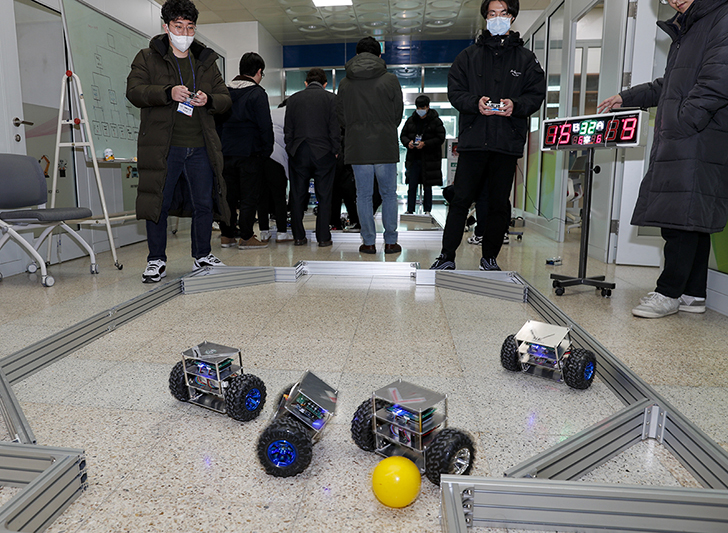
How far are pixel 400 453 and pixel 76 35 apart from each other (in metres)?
4.21

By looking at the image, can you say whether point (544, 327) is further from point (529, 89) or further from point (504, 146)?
point (529, 89)

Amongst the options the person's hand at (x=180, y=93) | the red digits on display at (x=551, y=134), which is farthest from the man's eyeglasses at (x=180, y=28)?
the red digits on display at (x=551, y=134)

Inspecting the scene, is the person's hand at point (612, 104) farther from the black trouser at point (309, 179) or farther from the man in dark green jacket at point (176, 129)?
the black trouser at point (309, 179)

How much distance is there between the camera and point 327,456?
127 centimetres

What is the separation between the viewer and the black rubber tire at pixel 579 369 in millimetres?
1620

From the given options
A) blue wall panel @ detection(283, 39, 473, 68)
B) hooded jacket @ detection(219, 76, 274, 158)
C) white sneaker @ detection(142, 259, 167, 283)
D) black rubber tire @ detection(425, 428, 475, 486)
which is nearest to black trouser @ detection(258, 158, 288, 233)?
hooded jacket @ detection(219, 76, 274, 158)

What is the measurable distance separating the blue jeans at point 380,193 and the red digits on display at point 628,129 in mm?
1803

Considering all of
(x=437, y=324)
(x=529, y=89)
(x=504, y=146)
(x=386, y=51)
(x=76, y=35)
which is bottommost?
(x=437, y=324)

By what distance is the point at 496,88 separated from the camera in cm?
307

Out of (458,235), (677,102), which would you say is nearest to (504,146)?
(458,235)

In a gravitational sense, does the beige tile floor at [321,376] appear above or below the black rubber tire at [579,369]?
below

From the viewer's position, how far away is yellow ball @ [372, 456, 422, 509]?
103 centimetres

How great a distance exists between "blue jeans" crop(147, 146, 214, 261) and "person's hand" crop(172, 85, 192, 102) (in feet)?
0.99

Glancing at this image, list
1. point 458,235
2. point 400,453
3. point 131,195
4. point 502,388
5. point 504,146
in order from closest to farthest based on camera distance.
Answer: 1. point 400,453
2. point 502,388
3. point 504,146
4. point 458,235
5. point 131,195
